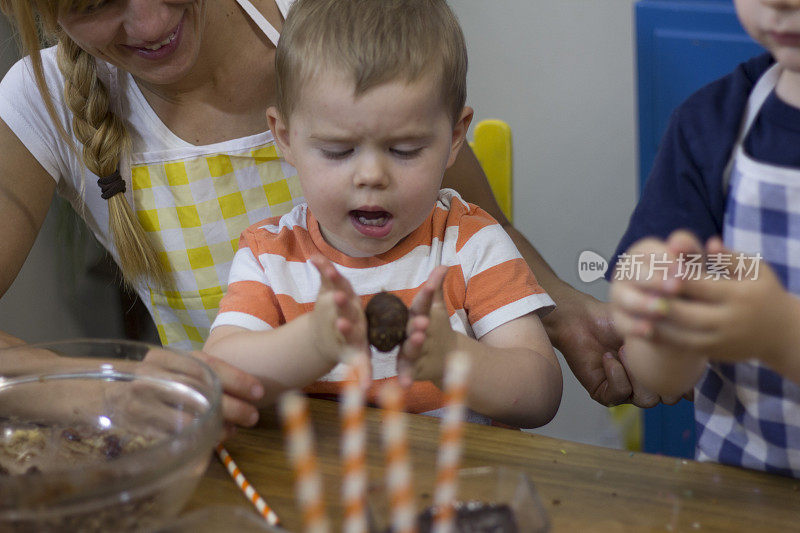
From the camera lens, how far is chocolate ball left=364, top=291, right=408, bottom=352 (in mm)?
781

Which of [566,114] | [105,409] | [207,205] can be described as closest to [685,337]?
[105,409]

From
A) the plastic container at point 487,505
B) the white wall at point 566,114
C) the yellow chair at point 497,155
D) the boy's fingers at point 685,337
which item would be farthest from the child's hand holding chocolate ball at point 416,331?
the white wall at point 566,114

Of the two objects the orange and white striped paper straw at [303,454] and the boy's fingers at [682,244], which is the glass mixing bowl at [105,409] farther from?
the boy's fingers at [682,244]

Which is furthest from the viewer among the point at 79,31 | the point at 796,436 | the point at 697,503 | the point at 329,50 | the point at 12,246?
the point at 12,246

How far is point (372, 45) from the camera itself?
94 cm

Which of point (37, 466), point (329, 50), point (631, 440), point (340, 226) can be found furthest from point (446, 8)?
point (631, 440)

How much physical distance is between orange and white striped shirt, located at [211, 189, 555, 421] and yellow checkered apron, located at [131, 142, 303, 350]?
22 centimetres

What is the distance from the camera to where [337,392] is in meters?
1.04

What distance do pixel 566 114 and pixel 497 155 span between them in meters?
0.71

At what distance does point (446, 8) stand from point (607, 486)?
0.57 m

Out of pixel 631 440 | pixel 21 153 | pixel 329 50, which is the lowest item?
pixel 631 440

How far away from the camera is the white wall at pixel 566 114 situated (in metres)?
2.17

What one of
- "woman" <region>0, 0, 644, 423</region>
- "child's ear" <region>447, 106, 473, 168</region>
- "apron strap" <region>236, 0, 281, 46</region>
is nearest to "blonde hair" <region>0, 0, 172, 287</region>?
"woman" <region>0, 0, 644, 423</region>

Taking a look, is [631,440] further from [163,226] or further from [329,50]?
[329,50]
